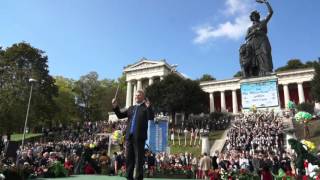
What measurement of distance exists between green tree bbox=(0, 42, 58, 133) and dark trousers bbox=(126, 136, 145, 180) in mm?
38511

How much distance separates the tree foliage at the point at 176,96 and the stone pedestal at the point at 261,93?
36.7 m

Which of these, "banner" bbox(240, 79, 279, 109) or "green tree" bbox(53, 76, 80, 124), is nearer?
"banner" bbox(240, 79, 279, 109)

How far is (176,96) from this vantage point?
60625 mm

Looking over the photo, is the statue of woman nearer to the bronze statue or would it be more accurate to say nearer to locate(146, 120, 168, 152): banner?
the bronze statue

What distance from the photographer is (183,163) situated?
22469 millimetres

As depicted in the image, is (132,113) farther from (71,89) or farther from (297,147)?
(71,89)

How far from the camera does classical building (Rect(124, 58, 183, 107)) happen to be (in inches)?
3300

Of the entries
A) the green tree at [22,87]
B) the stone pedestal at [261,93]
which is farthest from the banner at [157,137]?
the green tree at [22,87]

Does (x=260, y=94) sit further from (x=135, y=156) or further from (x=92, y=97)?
(x=92, y=97)

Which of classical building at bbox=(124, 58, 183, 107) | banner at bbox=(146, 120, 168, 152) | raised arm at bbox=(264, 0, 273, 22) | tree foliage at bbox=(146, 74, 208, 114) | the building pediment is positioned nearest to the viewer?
banner at bbox=(146, 120, 168, 152)

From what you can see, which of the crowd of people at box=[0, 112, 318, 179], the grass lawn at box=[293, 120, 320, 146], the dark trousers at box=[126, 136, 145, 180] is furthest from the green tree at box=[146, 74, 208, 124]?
the dark trousers at box=[126, 136, 145, 180]

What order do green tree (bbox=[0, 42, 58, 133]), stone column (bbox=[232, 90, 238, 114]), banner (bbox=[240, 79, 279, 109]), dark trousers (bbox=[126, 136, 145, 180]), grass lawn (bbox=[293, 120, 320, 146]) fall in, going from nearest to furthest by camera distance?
dark trousers (bbox=[126, 136, 145, 180]) → banner (bbox=[240, 79, 279, 109]) → grass lawn (bbox=[293, 120, 320, 146]) → green tree (bbox=[0, 42, 58, 133]) → stone column (bbox=[232, 90, 238, 114])

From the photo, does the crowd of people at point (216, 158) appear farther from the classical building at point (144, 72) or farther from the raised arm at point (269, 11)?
the classical building at point (144, 72)

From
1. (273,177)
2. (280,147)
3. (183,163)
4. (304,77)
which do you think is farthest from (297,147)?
(304,77)
